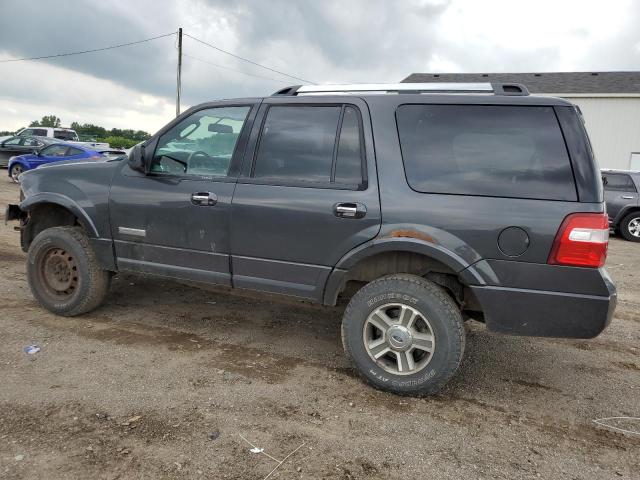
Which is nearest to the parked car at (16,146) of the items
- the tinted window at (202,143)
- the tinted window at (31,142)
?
the tinted window at (31,142)

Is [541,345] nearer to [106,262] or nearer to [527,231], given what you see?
[527,231]

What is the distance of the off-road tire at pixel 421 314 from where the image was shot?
2980 millimetres

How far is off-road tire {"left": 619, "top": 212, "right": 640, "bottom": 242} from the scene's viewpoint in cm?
1142

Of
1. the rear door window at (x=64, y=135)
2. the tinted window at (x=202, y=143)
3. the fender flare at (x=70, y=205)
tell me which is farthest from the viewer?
the rear door window at (x=64, y=135)

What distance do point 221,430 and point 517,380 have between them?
214 cm

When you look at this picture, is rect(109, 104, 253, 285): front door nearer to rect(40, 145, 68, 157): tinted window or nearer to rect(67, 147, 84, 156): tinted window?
rect(67, 147, 84, 156): tinted window

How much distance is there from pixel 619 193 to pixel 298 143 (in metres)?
11.2

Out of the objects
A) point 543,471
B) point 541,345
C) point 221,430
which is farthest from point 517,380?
point 221,430

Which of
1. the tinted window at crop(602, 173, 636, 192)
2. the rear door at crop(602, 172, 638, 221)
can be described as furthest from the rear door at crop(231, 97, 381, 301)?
the tinted window at crop(602, 173, 636, 192)

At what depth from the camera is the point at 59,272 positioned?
4289 mm

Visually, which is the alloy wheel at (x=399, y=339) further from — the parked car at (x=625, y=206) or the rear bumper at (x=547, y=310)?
the parked car at (x=625, y=206)

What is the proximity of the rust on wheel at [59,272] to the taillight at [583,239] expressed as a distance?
3.78 metres

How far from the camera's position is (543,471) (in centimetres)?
245

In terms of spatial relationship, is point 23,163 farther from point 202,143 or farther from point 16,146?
point 202,143
